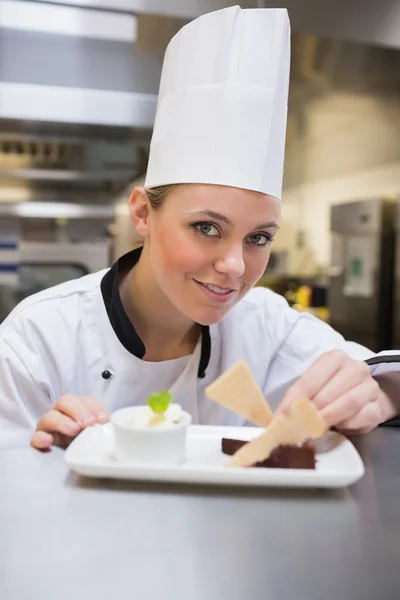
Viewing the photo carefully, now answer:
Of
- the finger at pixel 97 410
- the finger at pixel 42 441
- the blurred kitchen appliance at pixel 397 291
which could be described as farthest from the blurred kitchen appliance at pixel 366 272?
the finger at pixel 42 441

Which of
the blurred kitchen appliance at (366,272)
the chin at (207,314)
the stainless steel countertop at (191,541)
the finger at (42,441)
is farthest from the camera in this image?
the blurred kitchen appliance at (366,272)

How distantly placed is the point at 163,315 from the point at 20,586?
0.74 meters

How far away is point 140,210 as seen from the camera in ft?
3.24

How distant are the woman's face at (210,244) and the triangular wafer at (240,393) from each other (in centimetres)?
22

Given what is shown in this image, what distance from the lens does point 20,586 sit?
1.19ft

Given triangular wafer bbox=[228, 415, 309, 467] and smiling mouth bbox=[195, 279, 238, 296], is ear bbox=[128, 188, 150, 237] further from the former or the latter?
triangular wafer bbox=[228, 415, 309, 467]

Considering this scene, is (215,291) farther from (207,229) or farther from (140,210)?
(140,210)

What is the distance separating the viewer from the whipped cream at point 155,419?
0.60 metres

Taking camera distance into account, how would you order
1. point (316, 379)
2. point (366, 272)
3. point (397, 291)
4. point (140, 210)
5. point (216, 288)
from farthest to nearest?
point (366, 272), point (397, 291), point (140, 210), point (216, 288), point (316, 379)

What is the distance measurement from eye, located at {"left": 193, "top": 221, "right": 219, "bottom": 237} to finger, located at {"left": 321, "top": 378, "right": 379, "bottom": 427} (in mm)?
298

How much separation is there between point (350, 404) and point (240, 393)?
0.19 meters

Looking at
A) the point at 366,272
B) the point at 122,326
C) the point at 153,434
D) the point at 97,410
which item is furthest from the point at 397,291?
the point at 153,434

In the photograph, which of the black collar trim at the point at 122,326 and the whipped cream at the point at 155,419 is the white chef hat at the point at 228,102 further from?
the whipped cream at the point at 155,419

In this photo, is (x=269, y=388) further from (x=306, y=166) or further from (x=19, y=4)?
(x=306, y=166)
